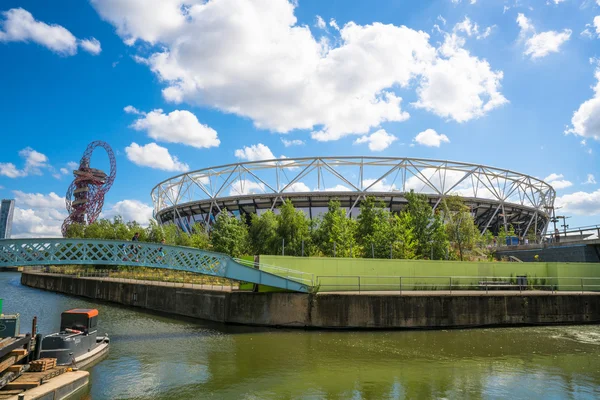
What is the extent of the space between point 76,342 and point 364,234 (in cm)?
2888

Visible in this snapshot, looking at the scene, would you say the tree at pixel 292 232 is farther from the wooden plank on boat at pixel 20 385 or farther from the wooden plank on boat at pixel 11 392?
the wooden plank on boat at pixel 11 392

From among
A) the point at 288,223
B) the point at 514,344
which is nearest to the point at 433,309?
the point at 514,344

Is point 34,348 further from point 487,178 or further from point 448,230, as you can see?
point 487,178

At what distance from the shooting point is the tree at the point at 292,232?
126ft

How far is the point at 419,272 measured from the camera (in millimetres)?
23828

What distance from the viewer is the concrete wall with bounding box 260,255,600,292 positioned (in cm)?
2186

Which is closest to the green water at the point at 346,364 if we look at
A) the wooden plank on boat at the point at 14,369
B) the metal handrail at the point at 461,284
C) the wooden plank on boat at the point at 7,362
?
the wooden plank on boat at the point at 14,369

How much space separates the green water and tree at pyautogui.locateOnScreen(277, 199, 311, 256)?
1767cm

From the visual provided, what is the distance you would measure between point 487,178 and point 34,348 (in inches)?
2539

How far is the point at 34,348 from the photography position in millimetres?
12141

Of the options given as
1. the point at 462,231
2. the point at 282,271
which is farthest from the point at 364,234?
the point at 282,271

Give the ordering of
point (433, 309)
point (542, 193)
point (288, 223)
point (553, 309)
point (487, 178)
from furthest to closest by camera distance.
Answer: point (542, 193)
point (487, 178)
point (288, 223)
point (553, 309)
point (433, 309)

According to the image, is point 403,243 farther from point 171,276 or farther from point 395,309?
point 171,276

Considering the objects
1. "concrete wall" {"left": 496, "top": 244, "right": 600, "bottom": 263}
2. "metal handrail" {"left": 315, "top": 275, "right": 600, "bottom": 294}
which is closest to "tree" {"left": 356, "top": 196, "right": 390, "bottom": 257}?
"metal handrail" {"left": 315, "top": 275, "right": 600, "bottom": 294}
